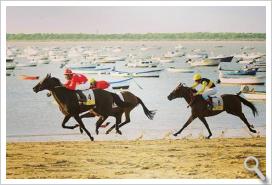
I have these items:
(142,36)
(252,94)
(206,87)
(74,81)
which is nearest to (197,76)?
(206,87)

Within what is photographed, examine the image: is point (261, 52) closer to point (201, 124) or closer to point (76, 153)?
point (201, 124)

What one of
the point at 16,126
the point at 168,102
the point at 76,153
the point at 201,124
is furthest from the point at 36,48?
the point at 201,124

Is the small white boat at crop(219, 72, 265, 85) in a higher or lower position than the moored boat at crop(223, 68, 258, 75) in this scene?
lower

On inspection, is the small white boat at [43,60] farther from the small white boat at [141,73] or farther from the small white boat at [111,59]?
the small white boat at [141,73]

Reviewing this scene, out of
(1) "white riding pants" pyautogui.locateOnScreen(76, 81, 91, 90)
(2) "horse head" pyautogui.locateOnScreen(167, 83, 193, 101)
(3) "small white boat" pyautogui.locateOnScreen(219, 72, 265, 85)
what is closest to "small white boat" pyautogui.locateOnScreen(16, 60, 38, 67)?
(1) "white riding pants" pyautogui.locateOnScreen(76, 81, 91, 90)

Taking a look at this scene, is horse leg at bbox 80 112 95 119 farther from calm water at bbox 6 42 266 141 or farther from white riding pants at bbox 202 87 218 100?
white riding pants at bbox 202 87 218 100
